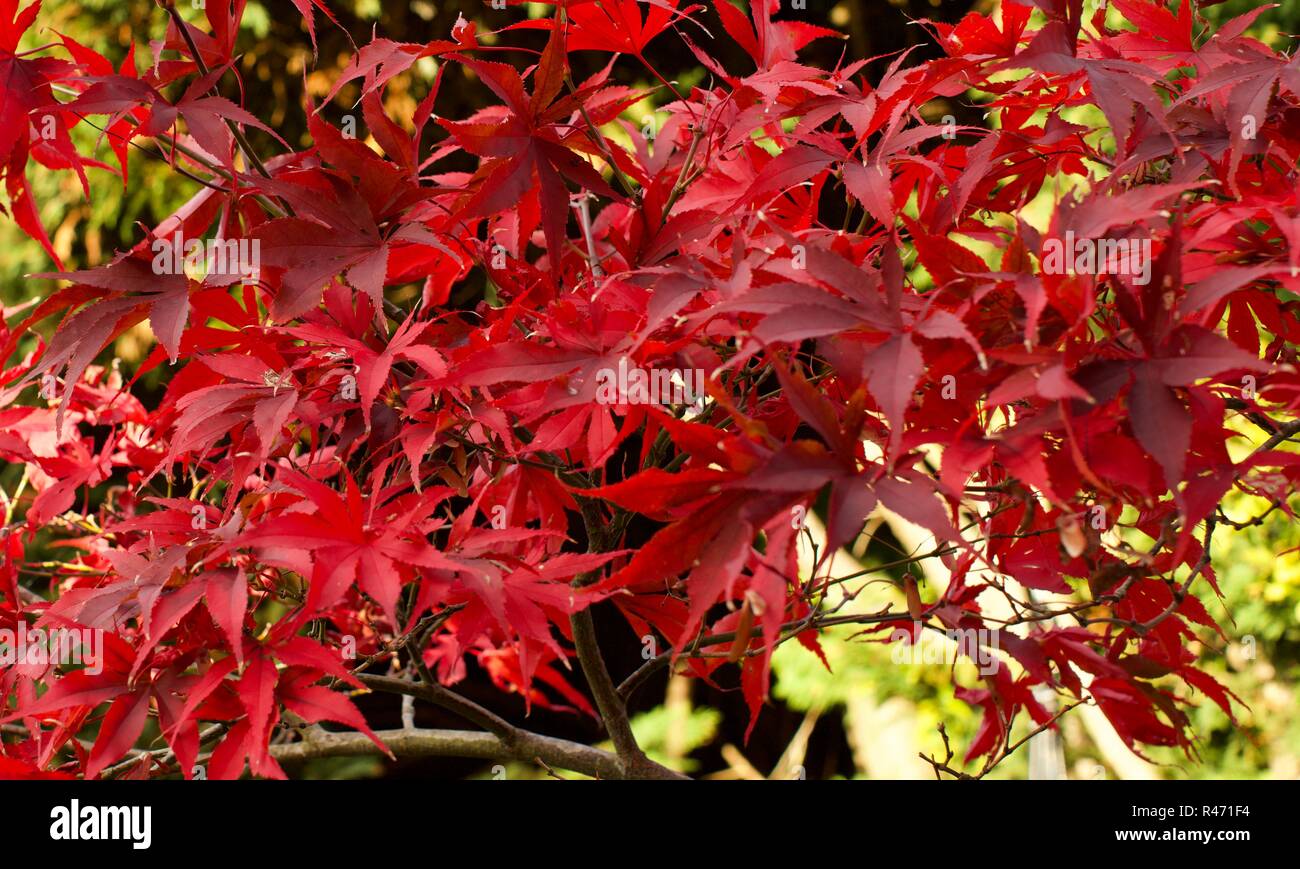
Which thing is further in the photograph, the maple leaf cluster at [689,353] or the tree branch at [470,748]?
the tree branch at [470,748]

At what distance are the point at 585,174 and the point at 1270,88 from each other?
47 centimetres

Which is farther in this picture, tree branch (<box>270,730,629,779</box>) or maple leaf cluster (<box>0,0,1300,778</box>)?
tree branch (<box>270,730,629,779</box>)

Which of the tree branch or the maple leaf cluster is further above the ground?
the maple leaf cluster

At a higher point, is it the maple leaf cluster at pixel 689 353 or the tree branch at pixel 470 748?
the maple leaf cluster at pixel 689 353

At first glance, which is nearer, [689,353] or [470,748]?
[689,353]

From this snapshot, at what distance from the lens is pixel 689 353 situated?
755mm

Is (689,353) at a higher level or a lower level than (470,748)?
higher

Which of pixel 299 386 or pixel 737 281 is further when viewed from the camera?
pixel 299 386

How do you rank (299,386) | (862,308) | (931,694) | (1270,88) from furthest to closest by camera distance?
1. (931,694)
2. (299,386)
3. (1270,88)
4. (862,308)

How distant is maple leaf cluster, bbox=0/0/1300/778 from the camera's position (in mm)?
602

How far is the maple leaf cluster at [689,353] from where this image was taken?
1.98 feet

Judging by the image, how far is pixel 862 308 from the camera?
0.62 m
